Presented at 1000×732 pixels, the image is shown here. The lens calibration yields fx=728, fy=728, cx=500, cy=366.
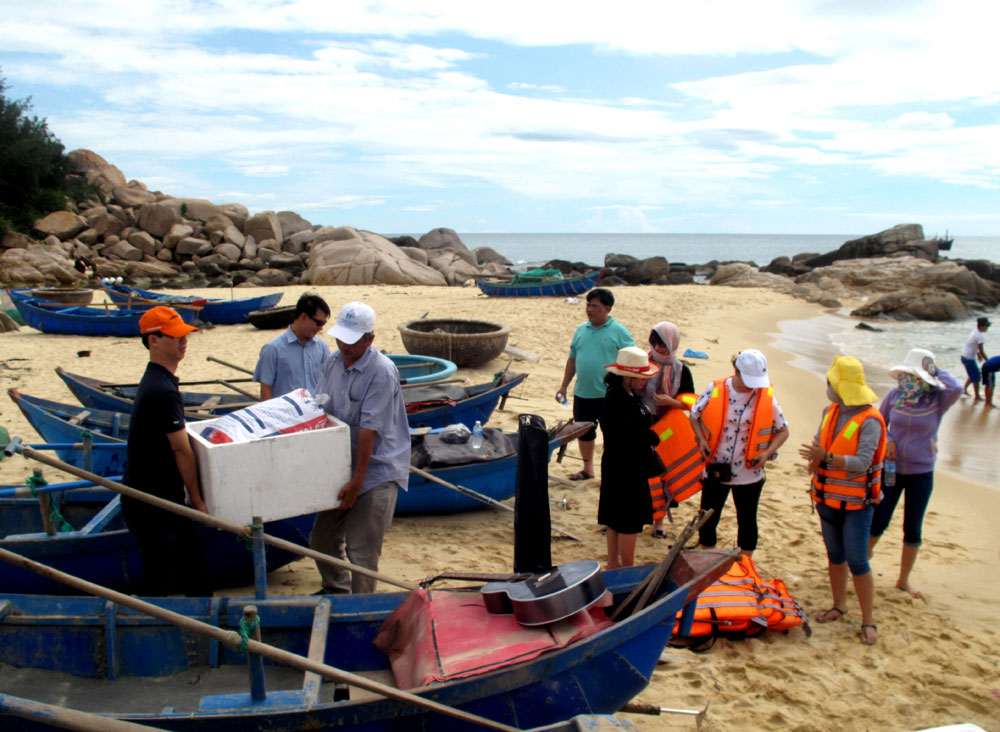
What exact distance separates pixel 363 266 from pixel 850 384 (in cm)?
2580

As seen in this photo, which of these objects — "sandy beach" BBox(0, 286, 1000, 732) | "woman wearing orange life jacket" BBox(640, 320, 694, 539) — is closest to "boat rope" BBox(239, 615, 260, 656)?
"sandy beach" BBox(0, 286, 1000, 732)

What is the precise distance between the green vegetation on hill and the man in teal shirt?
127 ft

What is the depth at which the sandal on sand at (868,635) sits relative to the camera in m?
4.77

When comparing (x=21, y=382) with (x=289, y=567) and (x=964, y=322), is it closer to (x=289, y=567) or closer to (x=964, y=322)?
(x=289, y=567)

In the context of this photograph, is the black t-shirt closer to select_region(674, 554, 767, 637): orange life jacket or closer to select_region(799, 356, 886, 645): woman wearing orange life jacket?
select_region(674, 554, 767, 637): orange life jacket

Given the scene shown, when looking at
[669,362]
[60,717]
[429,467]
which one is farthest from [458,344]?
[60,717]

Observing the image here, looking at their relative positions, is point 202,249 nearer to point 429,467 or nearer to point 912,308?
point 912,308

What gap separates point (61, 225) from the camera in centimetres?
3638

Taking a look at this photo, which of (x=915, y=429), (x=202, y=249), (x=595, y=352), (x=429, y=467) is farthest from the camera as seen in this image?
(x=202, y=249)

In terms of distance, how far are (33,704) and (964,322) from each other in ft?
106

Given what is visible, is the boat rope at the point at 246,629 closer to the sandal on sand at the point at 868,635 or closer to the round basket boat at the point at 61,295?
the sandal on sand at the point at 868,635

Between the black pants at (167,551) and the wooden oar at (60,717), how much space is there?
54.3 inches

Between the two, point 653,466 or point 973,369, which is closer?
point 653,466

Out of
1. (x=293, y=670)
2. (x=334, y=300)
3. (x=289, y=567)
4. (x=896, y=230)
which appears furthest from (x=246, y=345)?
(x=896, y=230)
